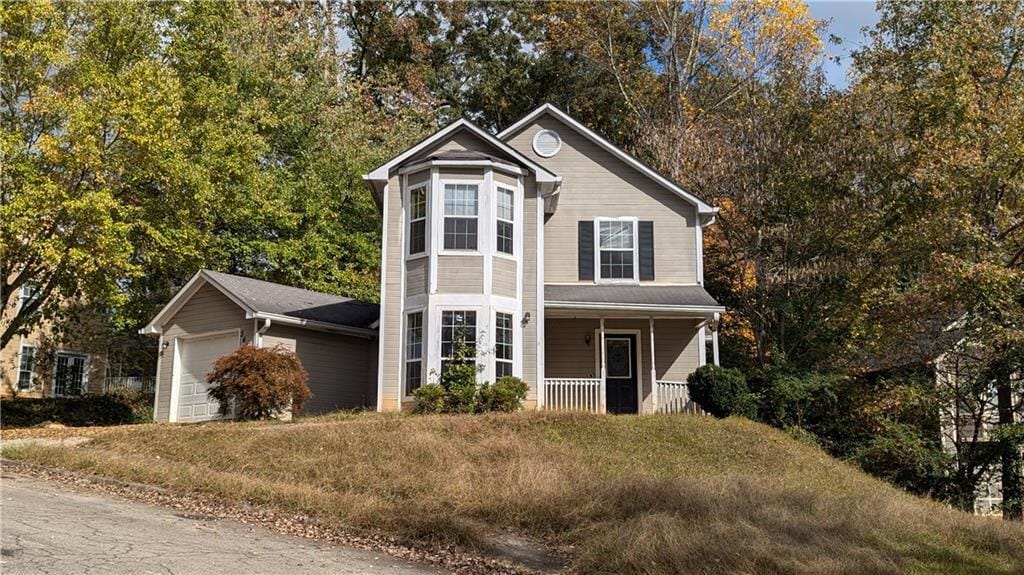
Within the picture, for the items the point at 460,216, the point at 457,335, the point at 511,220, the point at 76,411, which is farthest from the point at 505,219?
the point at 76,411

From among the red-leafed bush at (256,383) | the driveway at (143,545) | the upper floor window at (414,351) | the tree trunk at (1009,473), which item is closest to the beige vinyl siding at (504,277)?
the upper floor window at (414,351)

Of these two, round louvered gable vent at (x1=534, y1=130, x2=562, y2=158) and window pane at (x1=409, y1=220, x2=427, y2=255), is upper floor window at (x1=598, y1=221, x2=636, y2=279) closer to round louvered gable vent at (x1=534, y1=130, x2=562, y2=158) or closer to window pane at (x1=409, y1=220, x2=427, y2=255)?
round louvered gable vent at (x1=534, y1=130, x2=562, y2=158)

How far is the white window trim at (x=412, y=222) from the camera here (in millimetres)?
20020

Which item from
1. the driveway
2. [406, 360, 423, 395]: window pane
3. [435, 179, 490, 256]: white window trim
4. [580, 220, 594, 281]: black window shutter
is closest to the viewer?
the driveway

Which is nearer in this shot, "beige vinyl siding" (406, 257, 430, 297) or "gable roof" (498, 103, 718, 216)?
"beige vinyl siding" (406, 257, 430, 297)

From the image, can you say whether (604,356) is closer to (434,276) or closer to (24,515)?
(434,276)

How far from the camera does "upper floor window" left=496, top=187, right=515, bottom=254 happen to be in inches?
797

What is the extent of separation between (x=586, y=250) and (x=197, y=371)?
10.2 metres

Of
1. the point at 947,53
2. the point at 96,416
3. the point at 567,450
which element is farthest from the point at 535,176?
the point at 96,416

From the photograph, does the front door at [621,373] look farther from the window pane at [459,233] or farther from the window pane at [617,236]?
the window pane at [459,233]

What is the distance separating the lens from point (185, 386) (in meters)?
22.3

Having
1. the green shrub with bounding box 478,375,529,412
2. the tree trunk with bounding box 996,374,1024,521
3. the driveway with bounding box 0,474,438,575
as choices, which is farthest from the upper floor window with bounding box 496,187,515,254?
the tree trunk with bounding box 996,374,1024,521

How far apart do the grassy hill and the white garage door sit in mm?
3955

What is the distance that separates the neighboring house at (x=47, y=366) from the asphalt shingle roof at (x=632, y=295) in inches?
674
